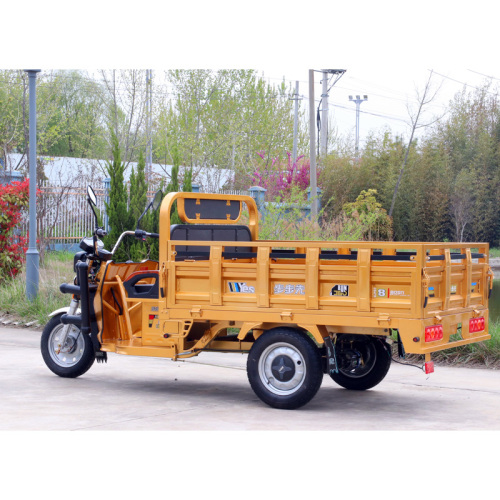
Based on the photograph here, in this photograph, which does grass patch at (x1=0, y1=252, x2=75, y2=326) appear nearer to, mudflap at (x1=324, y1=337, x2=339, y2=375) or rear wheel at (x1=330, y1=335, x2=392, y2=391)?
rear wheel at (x1=330, y1=335, x2=392, y2=391)

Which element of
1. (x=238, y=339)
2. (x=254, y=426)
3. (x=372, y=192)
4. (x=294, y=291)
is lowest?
(x=254, y=426)

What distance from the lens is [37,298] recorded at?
1336 cm

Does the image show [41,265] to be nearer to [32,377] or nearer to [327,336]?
[32,377]

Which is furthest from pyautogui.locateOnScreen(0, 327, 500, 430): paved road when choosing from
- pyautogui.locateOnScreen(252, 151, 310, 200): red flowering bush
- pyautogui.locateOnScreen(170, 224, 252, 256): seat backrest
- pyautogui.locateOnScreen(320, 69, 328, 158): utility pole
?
pyautogui.locateOnScreen(320, 69, 328, 158): utility pole

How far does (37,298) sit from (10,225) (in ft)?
8.21

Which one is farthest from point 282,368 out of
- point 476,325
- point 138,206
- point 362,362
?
point 138,206

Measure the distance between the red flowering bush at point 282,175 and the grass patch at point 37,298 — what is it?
1433 cm

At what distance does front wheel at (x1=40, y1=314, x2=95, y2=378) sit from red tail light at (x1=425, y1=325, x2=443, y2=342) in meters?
3.72

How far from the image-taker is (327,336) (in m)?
7.18

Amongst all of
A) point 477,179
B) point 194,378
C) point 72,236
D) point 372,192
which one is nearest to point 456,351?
point 194,378

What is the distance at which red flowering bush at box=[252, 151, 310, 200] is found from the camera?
29078 millimetres

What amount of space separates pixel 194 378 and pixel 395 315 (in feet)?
10.1

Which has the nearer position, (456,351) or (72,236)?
(456,351)

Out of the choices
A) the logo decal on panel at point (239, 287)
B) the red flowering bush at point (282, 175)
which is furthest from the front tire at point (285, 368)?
the red flowering bush at point (282, 175)
